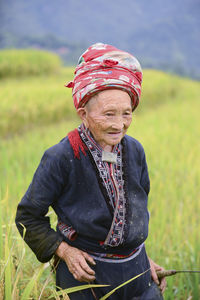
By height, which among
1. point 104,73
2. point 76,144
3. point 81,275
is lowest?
point 81,275

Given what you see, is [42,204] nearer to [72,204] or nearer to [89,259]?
[72,204]

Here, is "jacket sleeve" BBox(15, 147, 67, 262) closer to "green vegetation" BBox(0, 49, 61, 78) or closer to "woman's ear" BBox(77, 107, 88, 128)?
"woman's ear" BBox(77, 107, 88, 128)

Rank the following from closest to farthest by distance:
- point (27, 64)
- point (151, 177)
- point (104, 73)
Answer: point (104, 73) < point (151, 177) < point (27, 64)

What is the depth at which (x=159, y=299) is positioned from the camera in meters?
1.12

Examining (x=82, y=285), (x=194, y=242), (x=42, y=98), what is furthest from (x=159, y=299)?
(x=42, y=98)

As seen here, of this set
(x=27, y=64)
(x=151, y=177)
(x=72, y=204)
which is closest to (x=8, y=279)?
(x=72, y=204)

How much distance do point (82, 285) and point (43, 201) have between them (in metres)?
0.30

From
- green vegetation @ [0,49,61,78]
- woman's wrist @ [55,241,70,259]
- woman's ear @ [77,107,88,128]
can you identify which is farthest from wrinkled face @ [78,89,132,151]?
green vegetation @ [0,49,61,78]

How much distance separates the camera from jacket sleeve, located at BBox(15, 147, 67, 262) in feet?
3.28

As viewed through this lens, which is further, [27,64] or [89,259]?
[27,64]

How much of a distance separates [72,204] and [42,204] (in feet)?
0.30

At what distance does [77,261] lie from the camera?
102 cm

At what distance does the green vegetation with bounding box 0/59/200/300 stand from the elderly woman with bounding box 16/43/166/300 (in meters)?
0.12

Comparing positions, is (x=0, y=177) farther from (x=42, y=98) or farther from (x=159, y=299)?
(x=42, y=98)
